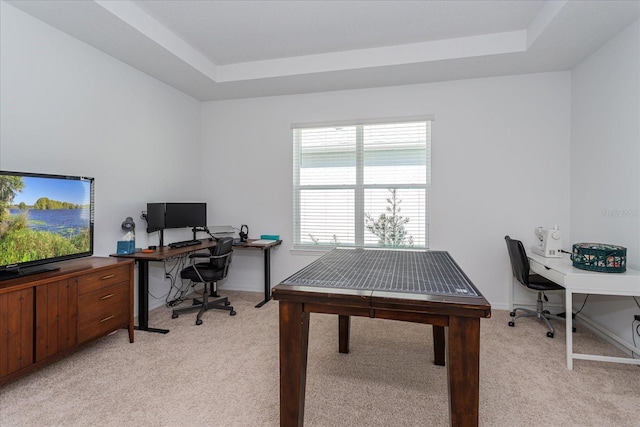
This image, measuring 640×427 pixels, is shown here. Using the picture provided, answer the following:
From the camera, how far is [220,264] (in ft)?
11.6

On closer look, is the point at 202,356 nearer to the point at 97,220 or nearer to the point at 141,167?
the point at 97,220

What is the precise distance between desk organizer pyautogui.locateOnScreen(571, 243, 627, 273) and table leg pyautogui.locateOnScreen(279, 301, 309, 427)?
237 cm

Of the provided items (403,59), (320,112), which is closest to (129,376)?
(320,112)

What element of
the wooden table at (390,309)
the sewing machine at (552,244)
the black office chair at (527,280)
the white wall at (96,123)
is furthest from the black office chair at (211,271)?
the sewing machine at (552,244)

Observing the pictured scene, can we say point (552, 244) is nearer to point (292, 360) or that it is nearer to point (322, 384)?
point (322, 384)

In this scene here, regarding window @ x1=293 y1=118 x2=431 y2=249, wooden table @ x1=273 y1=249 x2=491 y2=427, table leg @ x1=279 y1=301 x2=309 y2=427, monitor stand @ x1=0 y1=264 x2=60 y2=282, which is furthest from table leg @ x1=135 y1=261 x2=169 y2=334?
table leg @ x1=279 y1=301 x2=309 y2=427

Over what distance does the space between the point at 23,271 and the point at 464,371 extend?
2940 mm

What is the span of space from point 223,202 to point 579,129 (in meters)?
4.52

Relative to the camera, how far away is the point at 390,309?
1520 mm

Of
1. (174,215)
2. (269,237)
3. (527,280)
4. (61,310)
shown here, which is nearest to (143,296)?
(61,310)

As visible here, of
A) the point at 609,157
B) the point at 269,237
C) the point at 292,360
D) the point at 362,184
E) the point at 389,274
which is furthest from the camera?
the point at 269,237

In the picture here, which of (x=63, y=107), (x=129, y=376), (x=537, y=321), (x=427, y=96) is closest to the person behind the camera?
(x=129, y=376)

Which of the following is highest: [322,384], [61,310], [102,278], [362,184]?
[362,184]

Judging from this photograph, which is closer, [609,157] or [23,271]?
[23,271]
